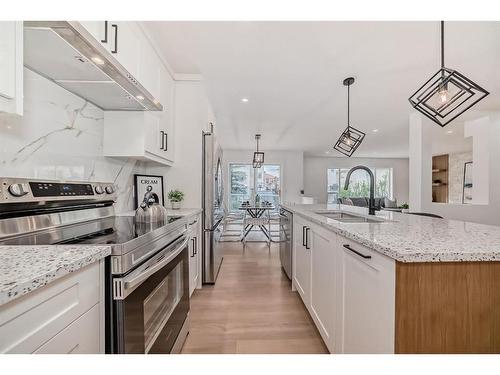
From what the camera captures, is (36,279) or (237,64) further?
(237,64)

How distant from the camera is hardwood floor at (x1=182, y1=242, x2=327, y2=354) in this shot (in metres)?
1.71

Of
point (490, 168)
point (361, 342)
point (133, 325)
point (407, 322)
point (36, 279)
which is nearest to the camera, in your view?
point (36, 279)

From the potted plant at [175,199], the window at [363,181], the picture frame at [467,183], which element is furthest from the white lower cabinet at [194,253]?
the picture frame at [467,183]

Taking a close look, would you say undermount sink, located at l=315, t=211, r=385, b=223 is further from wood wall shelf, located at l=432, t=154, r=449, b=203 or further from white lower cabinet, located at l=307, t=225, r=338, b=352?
wood wall shelf, located at l=432, t=154, r=449, b=203

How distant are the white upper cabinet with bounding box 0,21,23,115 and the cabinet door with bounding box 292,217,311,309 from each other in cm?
187

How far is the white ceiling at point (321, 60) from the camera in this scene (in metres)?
1.94

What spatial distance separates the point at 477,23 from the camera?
186 cm

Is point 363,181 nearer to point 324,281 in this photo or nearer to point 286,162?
point 286,162

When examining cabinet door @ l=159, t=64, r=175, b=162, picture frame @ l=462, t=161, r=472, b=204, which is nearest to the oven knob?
cabinet door @ l=159, t=64, r=175, b=162

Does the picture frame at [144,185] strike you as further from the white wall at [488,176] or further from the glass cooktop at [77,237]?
the white wall at [488,176]

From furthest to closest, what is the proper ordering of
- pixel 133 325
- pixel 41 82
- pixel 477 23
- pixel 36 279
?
pixel 477 23
pixel 41 82
pixel 133 325
pixel 36 279
